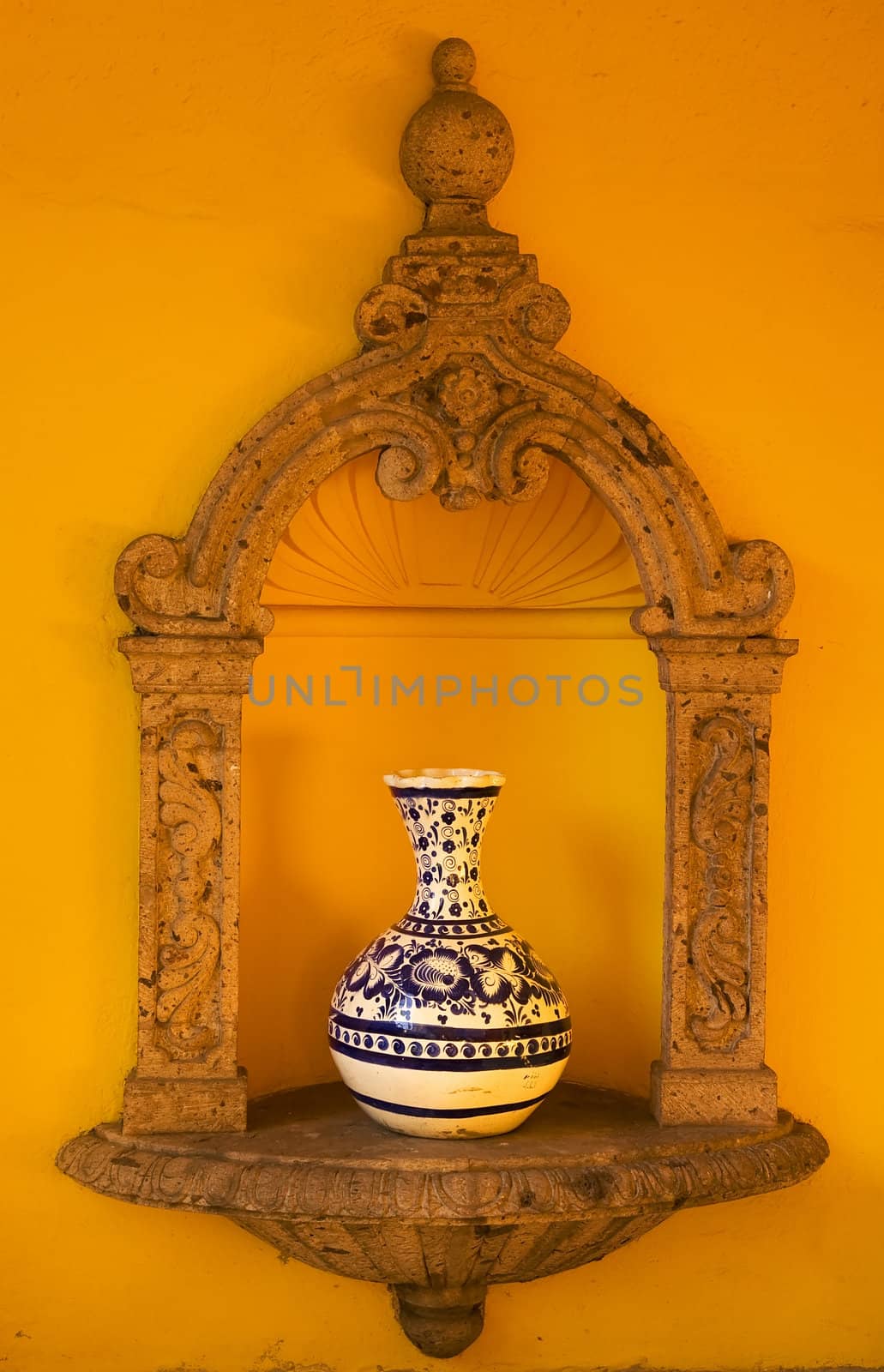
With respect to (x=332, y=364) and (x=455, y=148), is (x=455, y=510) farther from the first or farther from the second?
(x=455, y=148)

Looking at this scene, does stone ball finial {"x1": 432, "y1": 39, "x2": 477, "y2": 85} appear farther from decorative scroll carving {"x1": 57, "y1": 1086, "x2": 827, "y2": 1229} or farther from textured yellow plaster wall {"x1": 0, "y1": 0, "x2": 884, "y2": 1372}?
decorative scroll carving {"x1": 57, "y1": 1086, "x2": 827, "y2": 1229}

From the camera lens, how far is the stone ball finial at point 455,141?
2.36 m

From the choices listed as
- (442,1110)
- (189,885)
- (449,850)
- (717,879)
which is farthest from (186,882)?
(717,879)

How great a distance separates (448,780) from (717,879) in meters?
0.44

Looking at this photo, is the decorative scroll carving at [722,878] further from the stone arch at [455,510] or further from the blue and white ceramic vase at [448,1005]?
the blue and white ceramic vase at [448,1005]

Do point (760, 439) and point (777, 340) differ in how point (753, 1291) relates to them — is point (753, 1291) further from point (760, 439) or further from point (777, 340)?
point (777, 340)

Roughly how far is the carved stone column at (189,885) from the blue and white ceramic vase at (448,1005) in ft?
0.60

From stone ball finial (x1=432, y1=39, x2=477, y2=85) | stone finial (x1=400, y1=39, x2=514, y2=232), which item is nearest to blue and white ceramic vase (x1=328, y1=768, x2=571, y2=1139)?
stone finial (x1=400, y1=39, x2=514, y2=232)

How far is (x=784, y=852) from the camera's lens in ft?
8.29

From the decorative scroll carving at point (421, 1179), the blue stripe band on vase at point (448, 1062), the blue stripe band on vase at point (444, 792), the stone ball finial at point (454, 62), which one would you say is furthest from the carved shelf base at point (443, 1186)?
the stone ball finial at point (454, 62)

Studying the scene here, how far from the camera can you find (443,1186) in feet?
7.10

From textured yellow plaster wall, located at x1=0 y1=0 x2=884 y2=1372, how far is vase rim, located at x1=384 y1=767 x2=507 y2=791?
37 cm

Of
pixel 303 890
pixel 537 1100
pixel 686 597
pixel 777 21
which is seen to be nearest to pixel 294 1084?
pixel 303 890

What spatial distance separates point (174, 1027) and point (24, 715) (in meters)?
0.51
